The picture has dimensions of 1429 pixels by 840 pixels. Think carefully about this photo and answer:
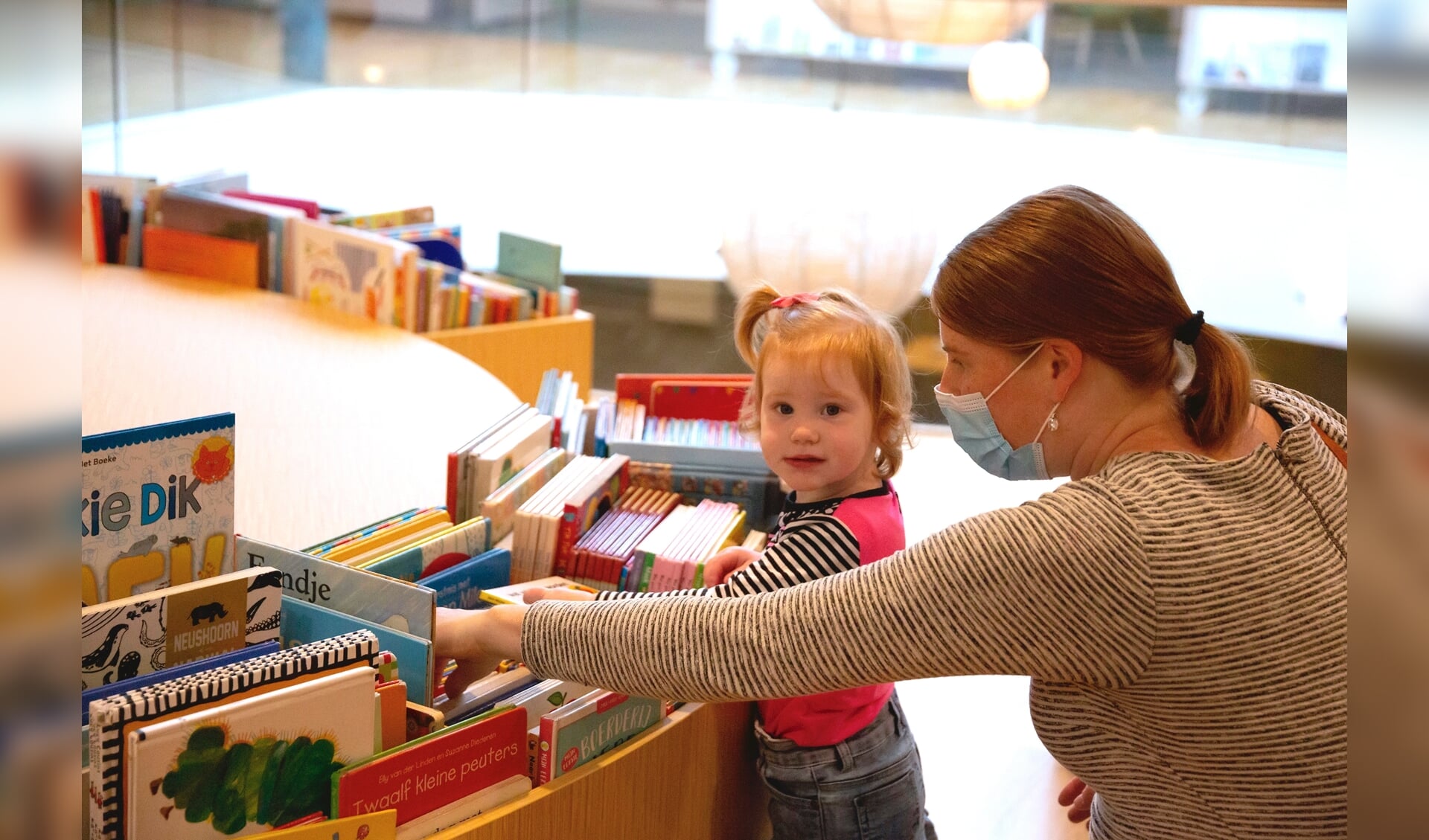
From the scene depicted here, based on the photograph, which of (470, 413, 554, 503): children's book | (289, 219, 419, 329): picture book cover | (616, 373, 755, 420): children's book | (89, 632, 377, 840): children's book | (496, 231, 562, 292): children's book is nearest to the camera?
(89, 632, 377, 840): children's book

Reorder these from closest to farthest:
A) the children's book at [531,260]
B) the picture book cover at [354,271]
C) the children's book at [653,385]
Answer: the children's book at [653,385] < the picture book cover at [354,271] < the children's book at [531,260]

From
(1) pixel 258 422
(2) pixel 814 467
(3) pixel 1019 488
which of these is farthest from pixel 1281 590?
(3) pixel 1019 488

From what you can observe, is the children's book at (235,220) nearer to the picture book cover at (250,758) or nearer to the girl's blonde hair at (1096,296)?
the picture book cover at (250,758)

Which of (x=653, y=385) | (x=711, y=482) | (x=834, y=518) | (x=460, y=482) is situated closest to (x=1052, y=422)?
(x=834, y=518)

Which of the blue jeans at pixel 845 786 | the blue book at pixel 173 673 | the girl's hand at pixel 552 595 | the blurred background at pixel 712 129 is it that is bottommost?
the blue jeans at pixel 845 786

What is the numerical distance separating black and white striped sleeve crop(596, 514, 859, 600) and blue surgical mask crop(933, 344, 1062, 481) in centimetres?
28

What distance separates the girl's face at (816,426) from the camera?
77.8 inches

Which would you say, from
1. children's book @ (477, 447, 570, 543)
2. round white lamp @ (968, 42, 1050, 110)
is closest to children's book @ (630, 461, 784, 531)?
children's book @ (477, 447, 570, 543)

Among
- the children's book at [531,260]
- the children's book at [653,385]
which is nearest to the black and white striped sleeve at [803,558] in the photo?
the children's book at [653,385]

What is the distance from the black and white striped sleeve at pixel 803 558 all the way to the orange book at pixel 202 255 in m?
3.56

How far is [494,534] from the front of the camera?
223cm

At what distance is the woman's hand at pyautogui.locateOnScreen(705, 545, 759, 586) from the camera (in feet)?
6.93

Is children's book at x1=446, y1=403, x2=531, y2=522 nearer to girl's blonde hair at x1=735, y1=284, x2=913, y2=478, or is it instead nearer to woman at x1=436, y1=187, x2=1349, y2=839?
girl's blonde hair at x1=735, y1=284, x2=913, y2=478

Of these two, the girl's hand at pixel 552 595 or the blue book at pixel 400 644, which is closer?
the blue book at pixel 400 644
